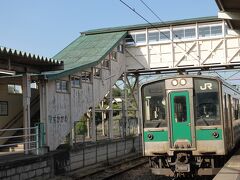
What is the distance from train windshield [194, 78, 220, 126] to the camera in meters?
11.7

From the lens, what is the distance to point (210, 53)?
82.0 feet

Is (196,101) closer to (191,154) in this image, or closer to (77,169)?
(191,154)

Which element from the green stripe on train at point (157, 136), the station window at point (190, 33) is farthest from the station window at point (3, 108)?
the station window at point (190, 33)

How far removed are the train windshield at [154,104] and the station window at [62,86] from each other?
5865 millimetres

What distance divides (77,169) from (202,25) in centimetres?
1303

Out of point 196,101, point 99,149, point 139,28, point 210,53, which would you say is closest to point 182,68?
point 210,53

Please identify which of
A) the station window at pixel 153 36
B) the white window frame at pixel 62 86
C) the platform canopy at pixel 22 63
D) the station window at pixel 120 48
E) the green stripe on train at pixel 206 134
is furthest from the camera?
the station window at pixel 153 36

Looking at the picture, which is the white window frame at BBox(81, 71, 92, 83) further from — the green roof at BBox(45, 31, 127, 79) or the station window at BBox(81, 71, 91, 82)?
the green roof at BBox(45, 31, 127, 79)

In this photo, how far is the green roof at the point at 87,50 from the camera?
20.7m

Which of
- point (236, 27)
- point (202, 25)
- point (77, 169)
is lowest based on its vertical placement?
point (77, 169)

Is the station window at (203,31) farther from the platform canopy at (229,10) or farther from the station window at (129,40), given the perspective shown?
the platform canopy at (229,10)

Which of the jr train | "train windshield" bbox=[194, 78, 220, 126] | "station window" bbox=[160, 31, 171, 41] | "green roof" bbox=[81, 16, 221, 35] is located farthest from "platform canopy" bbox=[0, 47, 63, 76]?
"station window" bbox=[160, 31, 171, 41]

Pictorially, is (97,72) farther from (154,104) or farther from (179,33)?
(154,104)

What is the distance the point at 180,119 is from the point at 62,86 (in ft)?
24.5
